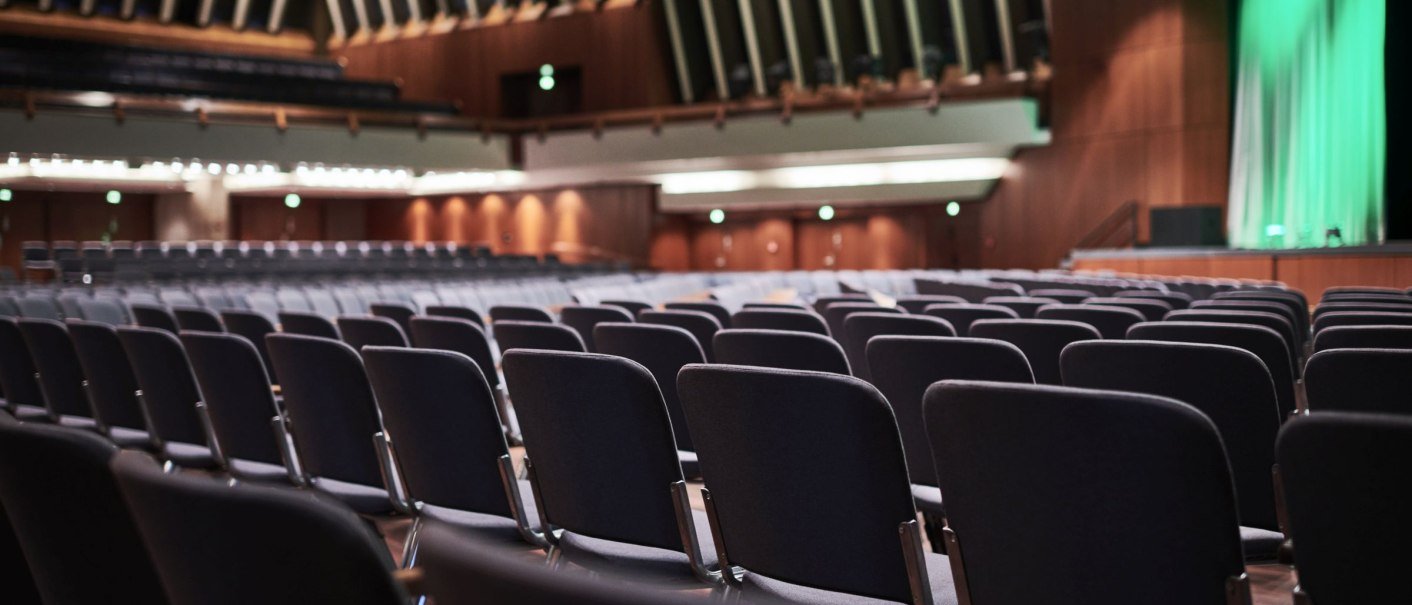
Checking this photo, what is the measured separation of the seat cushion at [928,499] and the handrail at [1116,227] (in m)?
17.7

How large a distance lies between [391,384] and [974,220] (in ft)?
68.0

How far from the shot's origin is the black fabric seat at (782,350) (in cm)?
289

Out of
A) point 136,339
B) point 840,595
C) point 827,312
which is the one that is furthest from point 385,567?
point 827,312

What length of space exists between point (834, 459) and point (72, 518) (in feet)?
3.56

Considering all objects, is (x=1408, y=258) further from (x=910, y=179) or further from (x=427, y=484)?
(x=910, y=179)

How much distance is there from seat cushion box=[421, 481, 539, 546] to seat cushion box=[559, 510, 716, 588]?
153 millimetres

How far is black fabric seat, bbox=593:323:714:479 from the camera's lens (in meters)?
3.26

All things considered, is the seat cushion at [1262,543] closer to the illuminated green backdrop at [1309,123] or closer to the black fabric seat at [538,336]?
the black fabric seat at [538,336]

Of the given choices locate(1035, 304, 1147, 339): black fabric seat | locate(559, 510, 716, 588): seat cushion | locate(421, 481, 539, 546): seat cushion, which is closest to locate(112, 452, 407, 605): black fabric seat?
locate(559, 510, 716, 588): seat cushion

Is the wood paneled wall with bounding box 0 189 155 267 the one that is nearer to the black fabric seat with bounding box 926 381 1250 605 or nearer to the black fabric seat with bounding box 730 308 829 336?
the black fabric seat with bounding box 730 308 829 336

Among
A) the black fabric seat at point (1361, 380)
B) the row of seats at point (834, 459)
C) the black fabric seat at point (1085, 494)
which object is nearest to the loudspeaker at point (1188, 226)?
the row of seats at point (834, 459)

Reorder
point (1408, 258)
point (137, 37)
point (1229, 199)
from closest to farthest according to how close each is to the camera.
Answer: point (1408, 258) < point (1229, 199) < point (137, 37)

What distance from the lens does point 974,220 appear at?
22312 mm

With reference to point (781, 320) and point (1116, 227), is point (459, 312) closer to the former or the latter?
point (781, 320)
